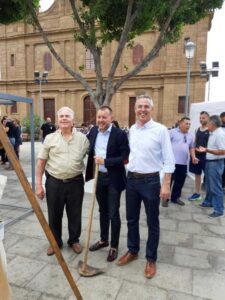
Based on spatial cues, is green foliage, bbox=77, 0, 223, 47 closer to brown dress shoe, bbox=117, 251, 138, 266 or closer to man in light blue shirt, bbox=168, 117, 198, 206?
man in light blue shirt, bbox=168, 117, 198, 206

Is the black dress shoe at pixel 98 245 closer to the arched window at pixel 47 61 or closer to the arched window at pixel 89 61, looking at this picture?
the arched window at pixel 89 61

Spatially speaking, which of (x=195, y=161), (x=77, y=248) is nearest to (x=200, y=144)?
(x=195, y=161)

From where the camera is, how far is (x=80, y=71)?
89.1 ft

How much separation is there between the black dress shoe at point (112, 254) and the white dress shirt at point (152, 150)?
1.08 metres

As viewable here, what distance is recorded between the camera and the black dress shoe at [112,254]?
3.14 metres

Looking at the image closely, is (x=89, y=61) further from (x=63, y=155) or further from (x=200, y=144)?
(x=63, y=155)

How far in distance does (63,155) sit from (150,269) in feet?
5.28

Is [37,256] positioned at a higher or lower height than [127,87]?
lower

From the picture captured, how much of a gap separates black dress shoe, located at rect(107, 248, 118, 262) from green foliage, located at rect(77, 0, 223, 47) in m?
4.94

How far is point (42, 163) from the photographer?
317cm

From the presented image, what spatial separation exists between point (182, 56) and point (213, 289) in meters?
24.3

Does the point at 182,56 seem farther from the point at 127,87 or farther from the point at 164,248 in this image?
the point at 164,248

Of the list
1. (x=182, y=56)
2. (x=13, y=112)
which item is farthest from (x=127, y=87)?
(x=13, y=112)

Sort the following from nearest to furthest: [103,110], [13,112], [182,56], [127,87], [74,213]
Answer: [103,110]
[74,213]
[182,56]
[127,87]
[13,112]
